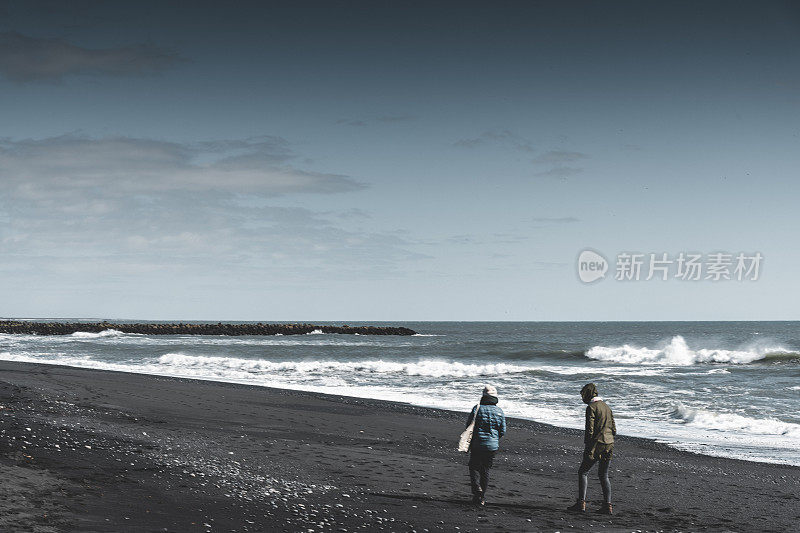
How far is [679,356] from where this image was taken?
4966cm

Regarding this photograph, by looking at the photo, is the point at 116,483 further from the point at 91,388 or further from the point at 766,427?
the point at 766,427

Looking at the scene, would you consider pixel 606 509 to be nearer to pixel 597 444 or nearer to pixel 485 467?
pixel 597 444

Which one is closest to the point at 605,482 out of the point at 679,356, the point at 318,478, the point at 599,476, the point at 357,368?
the point at 599,476

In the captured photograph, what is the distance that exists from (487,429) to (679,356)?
4534cm

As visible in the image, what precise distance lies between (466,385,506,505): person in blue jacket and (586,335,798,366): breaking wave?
40806mm

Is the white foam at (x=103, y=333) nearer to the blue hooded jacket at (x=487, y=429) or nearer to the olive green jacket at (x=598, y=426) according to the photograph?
the blue hooded jacket at (x=487, y=429)

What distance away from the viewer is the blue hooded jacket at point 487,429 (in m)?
9.13

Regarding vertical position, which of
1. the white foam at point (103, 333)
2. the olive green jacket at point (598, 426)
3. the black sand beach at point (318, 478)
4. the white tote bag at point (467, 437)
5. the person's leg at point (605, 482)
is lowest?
the white foam at point (103, 333)

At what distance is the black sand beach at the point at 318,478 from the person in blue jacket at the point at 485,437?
465 millimetres

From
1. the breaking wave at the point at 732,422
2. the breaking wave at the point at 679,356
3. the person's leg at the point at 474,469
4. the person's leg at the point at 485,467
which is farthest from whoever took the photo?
the breaking wave at the point at 679,356

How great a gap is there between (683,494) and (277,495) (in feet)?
20.2

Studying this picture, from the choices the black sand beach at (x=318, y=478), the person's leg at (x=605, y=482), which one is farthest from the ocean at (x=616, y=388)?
the person's leg at (x=605, y=482)

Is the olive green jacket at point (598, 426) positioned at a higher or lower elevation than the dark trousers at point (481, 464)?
higher

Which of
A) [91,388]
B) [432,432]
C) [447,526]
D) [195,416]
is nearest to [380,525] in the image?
[447,526]
